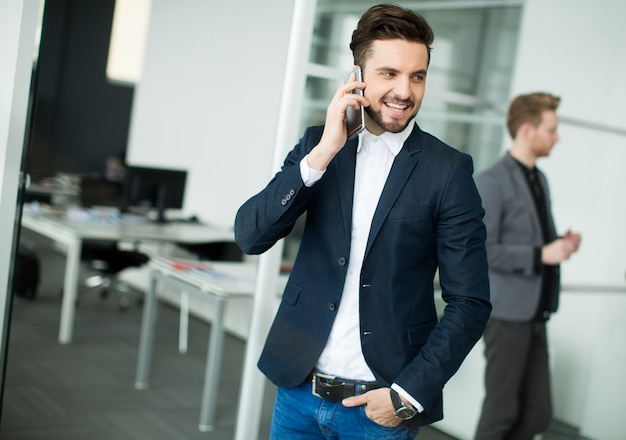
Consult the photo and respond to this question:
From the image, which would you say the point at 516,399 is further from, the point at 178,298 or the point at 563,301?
the point at 178,298

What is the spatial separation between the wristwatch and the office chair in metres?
5.14

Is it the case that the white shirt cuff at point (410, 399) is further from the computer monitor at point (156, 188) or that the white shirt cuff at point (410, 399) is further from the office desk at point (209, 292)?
the computer monitor at point (156, 188)

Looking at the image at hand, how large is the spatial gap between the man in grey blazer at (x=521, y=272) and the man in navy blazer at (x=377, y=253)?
5.28 ft

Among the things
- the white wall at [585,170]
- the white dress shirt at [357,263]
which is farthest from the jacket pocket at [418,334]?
the white wall at [585,170]

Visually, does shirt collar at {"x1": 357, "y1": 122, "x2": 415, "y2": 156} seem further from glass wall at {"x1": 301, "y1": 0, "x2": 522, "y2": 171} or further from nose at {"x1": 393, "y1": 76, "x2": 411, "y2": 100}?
glass wall at {"x1": 301, "y1": 0, "x2": 522, "y2": 171}

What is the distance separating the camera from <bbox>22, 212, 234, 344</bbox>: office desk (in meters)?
5.46

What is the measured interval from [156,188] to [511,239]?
3819mm

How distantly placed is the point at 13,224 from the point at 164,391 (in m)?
2.29

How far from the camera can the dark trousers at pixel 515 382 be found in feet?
10.7

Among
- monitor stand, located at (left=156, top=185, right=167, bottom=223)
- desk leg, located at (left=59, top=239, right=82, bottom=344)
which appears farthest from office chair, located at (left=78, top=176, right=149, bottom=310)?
desk leg, located at (left=59, top=239, right=82, bottom=344)

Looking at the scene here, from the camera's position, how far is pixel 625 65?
432 cm

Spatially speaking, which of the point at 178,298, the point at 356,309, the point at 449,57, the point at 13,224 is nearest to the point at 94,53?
the point at 178,298

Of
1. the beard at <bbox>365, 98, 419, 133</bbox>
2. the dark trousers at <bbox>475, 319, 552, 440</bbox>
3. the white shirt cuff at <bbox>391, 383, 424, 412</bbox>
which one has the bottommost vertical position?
the dark trousers at <bbox>475, 319, 552, 440</bbox>

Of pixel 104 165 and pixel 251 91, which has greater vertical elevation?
pixel 251 91
